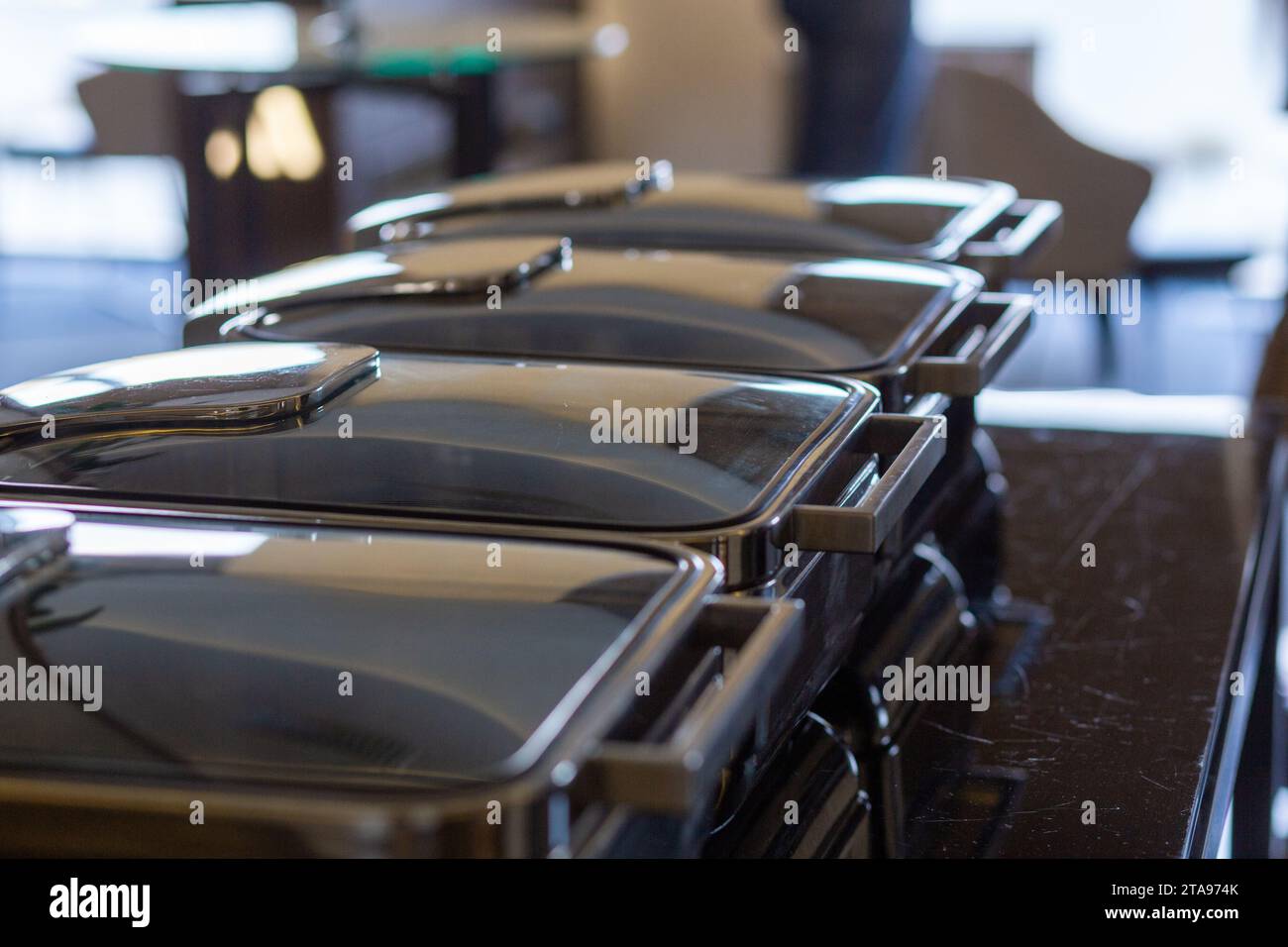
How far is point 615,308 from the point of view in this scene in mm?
825

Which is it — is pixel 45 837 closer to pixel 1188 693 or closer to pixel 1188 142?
pixel 1188 693

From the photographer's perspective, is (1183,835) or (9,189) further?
(9,189)

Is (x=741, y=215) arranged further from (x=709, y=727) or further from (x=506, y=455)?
(x=709, y=727)

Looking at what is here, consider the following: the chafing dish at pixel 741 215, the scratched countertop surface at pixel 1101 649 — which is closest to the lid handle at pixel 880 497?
the scratched countertop surface at pixel 1101 649

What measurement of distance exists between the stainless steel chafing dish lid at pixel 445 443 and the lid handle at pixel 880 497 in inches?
0.5

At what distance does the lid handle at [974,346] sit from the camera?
0.78 m

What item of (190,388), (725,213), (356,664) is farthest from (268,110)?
(356,664)

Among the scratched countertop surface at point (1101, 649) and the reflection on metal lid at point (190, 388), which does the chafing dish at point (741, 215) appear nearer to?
the scratched countertop surface at point (1101, 649)

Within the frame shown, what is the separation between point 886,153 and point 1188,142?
159 centimetres

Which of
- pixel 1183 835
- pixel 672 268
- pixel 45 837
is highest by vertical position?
pixel 672 268

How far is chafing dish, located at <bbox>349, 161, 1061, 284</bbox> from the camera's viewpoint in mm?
1021

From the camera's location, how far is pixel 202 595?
1.63 ft

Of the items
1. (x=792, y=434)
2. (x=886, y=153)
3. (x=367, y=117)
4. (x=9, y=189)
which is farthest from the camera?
(x=9, y=189)

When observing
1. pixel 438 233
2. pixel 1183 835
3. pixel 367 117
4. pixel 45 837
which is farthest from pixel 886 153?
pixel 45 837
